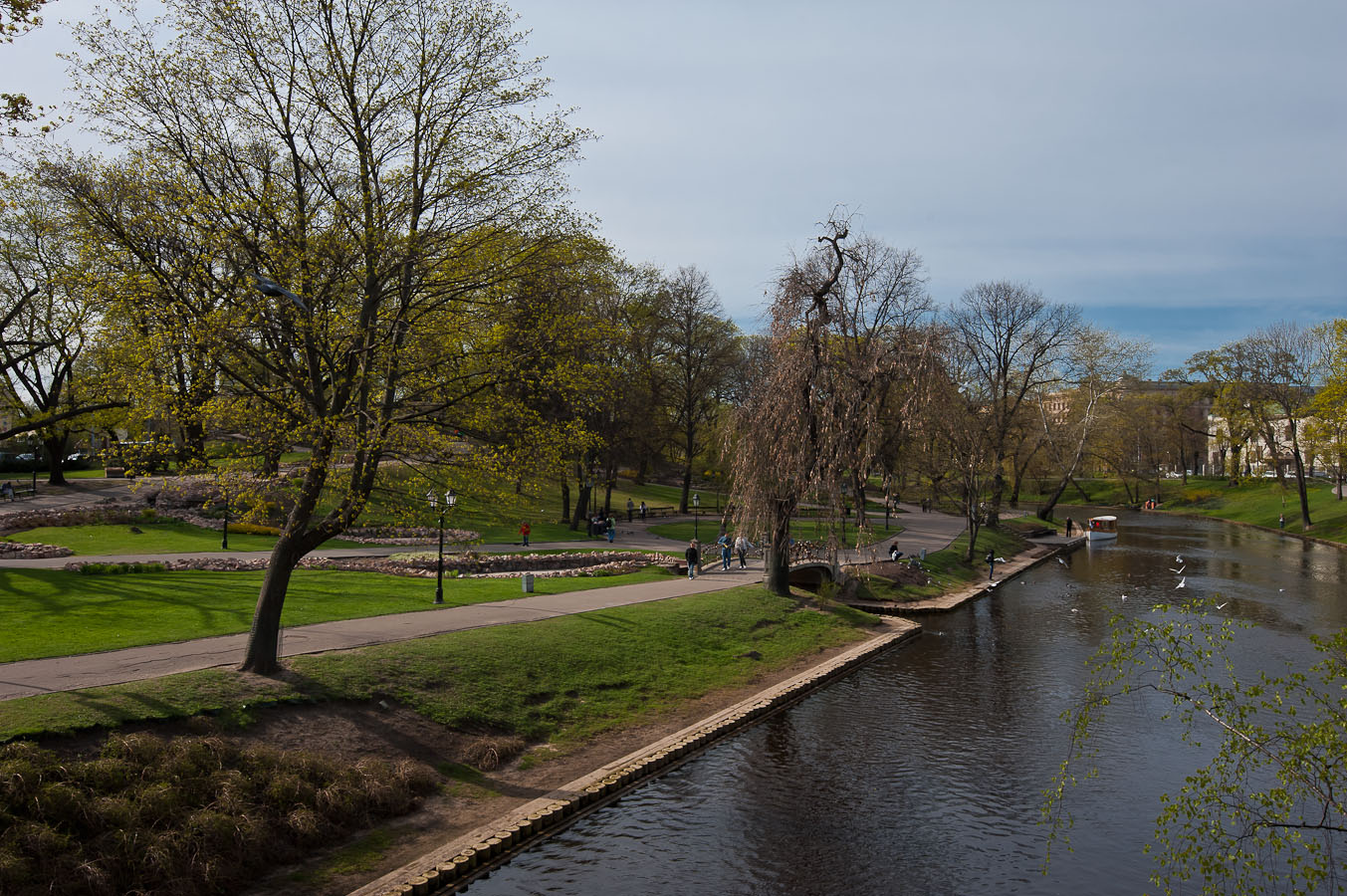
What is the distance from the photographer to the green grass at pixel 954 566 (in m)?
33.3

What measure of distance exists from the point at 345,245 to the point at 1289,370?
67.5 metres

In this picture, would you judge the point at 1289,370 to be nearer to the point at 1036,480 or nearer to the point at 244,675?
the point at 1036,480

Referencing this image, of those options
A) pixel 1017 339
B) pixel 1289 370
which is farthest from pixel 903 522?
pixel 1289 370

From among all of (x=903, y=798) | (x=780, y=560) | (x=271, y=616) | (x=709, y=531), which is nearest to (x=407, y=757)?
(x=271, y=616)

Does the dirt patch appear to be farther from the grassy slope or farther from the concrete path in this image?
the grassy slope

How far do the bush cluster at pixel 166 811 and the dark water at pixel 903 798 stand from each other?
7.91 ft

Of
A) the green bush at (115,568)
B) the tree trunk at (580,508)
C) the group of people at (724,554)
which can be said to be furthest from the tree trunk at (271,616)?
the tree trunk at (580,508)

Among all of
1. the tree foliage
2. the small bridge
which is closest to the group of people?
the small bridge

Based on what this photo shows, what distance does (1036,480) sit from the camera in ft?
251

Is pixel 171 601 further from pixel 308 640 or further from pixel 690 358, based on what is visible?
pixel 690 358

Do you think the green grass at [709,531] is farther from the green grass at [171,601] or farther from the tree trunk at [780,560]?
the green grass at [171,601]

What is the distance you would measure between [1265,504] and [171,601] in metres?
81.2

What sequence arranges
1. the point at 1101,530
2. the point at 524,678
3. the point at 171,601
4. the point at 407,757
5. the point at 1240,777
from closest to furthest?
the point at 1240,777, the point at 407,757, the point at 524,678, the point at 171,601, the point at 1101,530

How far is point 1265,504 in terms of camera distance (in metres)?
72.8
